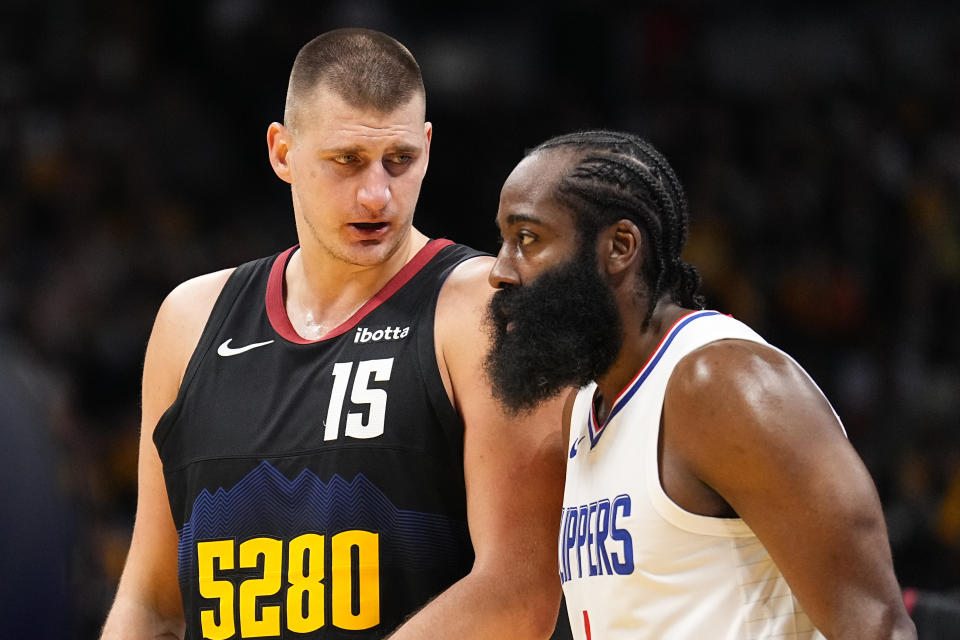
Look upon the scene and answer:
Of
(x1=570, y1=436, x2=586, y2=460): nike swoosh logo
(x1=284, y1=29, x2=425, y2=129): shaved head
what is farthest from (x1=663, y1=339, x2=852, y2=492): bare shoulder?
(x1=284, y1=29, x2=425, y2=129): shaved head

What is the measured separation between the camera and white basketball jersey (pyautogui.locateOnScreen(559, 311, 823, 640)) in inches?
94.1

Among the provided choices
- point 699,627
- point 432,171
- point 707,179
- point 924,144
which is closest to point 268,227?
point 432,171

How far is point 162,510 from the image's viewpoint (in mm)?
3465

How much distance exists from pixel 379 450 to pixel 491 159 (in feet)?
22.9

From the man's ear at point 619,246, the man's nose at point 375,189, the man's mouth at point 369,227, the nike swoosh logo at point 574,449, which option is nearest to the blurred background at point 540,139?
the man's mouth at point 369,227

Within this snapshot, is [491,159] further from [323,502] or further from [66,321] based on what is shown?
[323,502]

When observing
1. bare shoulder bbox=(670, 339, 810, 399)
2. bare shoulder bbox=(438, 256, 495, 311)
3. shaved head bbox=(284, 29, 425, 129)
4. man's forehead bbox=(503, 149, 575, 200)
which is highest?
shaved head bbox=(284, 29, 425, 129)

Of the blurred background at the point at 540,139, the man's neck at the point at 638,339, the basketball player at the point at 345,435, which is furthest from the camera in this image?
the blurred background at the point at 540,139

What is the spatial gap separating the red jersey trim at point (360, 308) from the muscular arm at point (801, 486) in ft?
3.74

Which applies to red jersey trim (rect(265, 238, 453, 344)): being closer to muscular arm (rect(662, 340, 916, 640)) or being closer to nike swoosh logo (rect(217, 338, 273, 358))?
nike swoosh logo (rect(217, 338, 273, 358))

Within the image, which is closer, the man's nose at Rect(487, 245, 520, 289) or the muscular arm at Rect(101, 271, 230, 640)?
the man's nose at Rect(487, 245, 520, 289)

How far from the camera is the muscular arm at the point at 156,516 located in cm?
343

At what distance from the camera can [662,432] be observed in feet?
8.11

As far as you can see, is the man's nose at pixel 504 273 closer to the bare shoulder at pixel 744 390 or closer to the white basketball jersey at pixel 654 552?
the white basketball jersey at pixel 654 552
